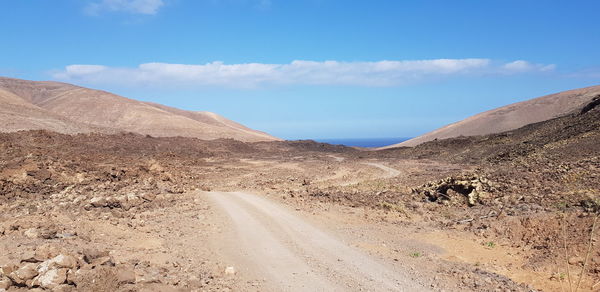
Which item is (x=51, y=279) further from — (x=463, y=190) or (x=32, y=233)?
(x=463, y=190)

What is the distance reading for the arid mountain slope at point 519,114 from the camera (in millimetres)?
91500

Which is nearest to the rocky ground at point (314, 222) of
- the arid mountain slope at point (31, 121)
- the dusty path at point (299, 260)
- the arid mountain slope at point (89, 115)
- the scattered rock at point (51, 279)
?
the scattered rock at point (51, 279)

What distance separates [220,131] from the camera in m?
83.6

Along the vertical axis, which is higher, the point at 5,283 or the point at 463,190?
the point at 5,283

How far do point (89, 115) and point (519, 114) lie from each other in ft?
338

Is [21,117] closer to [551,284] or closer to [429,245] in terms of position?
[429,245]

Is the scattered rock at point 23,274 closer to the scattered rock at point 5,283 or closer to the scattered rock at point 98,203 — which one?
the scattered rock at point 5,283

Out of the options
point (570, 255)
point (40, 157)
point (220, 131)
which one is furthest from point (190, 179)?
point (220, 131)

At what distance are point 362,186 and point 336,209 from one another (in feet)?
29.2

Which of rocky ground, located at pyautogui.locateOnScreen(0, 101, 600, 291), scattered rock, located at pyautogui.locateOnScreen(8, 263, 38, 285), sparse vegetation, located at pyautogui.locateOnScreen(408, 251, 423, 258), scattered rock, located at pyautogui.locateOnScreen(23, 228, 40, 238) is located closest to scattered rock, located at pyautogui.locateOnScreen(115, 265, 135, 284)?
rocky ground, located at pyautogui.locateOnScreen(0, 101, 600, 291)

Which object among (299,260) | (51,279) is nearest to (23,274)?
(51,279)

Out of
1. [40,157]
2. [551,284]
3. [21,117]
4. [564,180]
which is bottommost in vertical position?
[551,284]

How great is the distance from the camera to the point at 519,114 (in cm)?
9744

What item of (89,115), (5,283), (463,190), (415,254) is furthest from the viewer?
(89,115)
